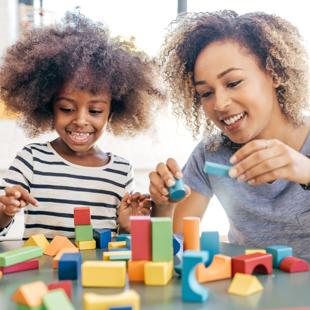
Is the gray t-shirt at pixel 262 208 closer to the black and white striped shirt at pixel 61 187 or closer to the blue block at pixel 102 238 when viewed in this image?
the black and white striped shirt at pixel 61 187

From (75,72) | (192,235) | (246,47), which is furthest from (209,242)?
(75,72)

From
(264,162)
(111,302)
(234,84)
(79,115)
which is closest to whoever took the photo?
(111,302)

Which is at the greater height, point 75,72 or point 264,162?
point 75,72

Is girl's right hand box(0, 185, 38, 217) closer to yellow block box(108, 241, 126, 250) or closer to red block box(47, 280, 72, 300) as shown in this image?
yellow block box(108, 241, 126, 250)

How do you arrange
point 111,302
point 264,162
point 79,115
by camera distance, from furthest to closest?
point 79,115
point 264,162
point 111,302

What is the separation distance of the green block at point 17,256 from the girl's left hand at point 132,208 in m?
0.29

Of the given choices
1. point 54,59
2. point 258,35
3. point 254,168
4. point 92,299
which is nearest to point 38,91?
point 54,59

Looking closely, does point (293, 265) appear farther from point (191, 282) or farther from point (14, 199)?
point (14, 199)

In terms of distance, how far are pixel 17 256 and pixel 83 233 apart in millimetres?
188

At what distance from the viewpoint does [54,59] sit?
1127 mm

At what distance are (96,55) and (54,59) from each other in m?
0.09

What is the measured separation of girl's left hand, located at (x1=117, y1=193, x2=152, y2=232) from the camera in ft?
3.13

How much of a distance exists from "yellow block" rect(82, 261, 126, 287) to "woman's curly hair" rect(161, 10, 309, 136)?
0.56 meters

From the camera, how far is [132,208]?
3.30 feet
